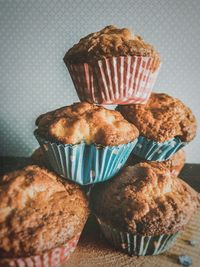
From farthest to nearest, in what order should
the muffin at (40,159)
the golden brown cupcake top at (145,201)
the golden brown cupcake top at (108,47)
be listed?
the muffin at (40,159), the golden brown cupcake top at (108,47), the golden brown cupcake top at (145,201)

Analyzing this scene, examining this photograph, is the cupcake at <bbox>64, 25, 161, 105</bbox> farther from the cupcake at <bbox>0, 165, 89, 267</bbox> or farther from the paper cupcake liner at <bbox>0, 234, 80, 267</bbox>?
the paper cupcake liner at <bbox>0, 234, 80, 267</bbox>

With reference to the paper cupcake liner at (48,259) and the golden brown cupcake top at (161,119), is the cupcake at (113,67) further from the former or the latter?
the paper cupcake liner at (48,259)

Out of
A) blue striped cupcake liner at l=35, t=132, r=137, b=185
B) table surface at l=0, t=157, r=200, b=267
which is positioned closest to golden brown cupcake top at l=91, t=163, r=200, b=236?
blue striped cupcake liner at l=35, t=132, r=137, b=185

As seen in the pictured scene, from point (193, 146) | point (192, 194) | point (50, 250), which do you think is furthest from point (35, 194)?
point (193, 146)

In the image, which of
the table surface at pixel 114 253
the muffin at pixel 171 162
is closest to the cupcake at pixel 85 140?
the muffin at pixel 171 162

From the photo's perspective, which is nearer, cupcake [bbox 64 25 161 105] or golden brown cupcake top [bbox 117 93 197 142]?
cupcake [bbox 64 25 161 105]

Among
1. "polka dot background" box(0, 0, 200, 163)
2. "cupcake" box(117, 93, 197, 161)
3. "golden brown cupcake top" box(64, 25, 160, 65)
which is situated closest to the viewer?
"golden brown cupcake top" box(64, 25, 160, 65)

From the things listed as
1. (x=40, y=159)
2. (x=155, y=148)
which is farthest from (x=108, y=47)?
(x=40, y=159)
